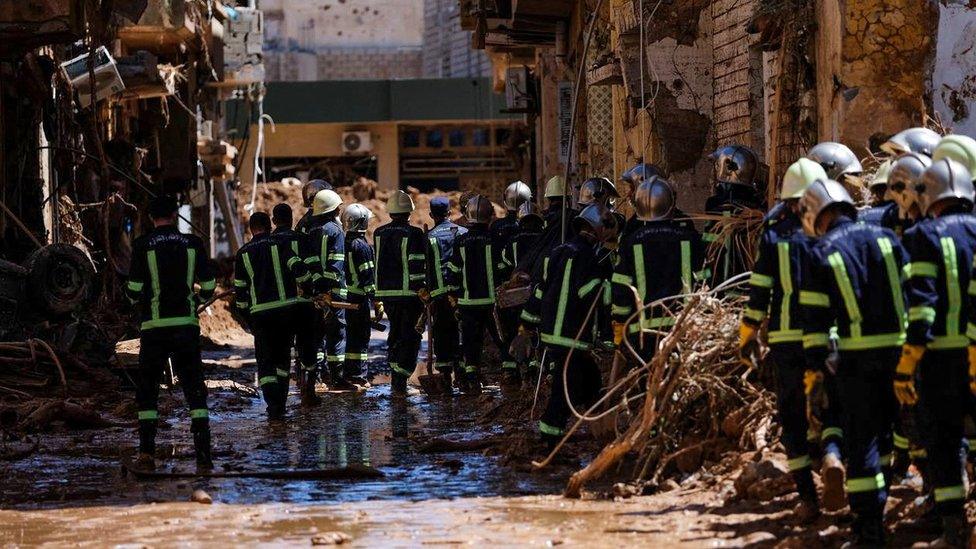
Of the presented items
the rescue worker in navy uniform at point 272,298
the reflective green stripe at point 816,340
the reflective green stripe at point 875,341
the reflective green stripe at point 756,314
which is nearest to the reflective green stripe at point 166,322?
the rescue worker in navy uniform at point 272,298

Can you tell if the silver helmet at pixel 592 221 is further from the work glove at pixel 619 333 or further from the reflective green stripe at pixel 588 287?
the work glove at pixel 619 333

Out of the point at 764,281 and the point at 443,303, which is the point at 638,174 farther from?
the point at 764,281

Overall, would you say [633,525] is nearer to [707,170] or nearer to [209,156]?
[707,170]

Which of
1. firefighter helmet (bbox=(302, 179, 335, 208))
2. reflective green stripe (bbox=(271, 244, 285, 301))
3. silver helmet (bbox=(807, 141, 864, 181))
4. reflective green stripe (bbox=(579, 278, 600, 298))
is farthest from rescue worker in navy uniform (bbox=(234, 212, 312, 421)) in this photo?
silver helmet (bbox=(807, 141, 864, 181))

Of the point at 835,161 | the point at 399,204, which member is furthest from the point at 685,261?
the point at 399,204

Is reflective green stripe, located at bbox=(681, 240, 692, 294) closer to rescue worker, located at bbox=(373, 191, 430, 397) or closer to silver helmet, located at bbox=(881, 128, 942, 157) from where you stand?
silver helmet, located at bbox=(881, 128, 942, 157)

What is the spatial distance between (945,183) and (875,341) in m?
0.81

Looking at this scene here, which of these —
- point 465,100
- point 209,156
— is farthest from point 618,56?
point 465,100

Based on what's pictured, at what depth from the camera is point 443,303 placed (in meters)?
16.0

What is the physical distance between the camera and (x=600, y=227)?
35.2 ft

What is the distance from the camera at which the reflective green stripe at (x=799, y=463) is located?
8.00 m

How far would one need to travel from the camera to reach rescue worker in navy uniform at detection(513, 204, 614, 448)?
34.4 ft

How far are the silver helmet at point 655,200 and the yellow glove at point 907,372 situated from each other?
3536 millimetres

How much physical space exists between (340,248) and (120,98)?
7.90 meters
